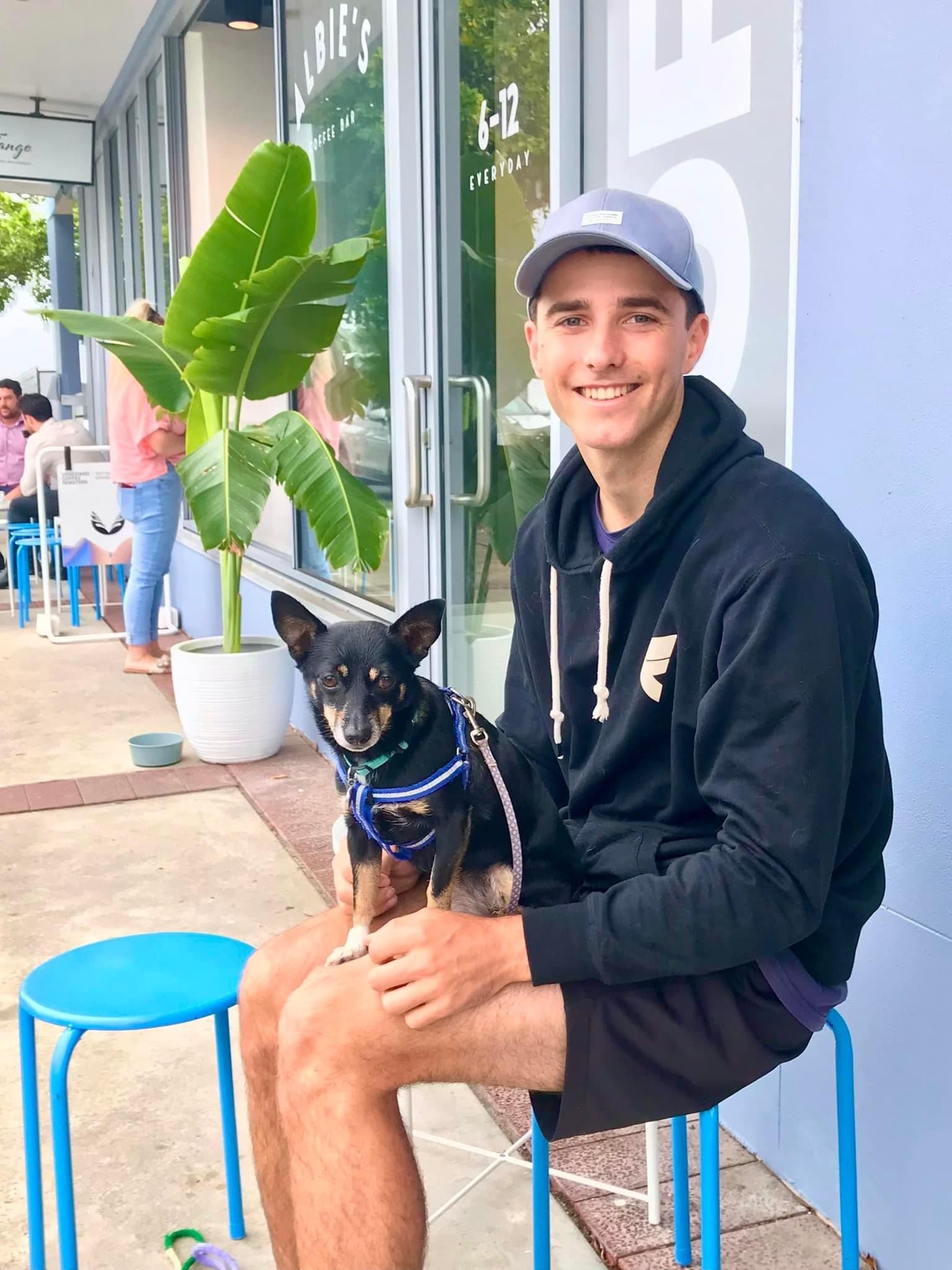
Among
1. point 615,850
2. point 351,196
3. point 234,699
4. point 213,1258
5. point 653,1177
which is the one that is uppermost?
point 351,196

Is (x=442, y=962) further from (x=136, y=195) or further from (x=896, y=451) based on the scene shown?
(x=136, y=195)

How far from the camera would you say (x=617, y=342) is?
1.74 meters

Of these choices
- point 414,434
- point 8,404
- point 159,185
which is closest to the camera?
point 414,434

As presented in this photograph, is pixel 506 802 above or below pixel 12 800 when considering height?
above

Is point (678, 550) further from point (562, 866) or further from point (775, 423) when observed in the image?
point (775, 423)

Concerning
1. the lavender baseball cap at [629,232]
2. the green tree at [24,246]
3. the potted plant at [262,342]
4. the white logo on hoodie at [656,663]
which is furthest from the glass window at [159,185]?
the green tree at [24,246]

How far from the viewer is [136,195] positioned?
11234mm

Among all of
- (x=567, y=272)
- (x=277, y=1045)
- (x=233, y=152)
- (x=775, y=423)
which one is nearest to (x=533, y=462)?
(x=775, y=423)

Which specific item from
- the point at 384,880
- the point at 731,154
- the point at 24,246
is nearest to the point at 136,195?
the point at 731,154

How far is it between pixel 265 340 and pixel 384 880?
3.29 metres

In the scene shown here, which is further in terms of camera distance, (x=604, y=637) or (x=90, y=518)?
(x=90, y=518)

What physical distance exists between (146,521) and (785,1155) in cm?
576

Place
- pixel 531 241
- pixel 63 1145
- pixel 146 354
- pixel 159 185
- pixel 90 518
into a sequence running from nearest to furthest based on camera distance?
pixel 63 1145 → pixel 531 241 → pixel 146 354 → pixel 90 518 → pixel 159 185

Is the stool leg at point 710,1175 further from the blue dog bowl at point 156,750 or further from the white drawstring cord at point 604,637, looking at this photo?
the blue dog bowl at point 156,750
